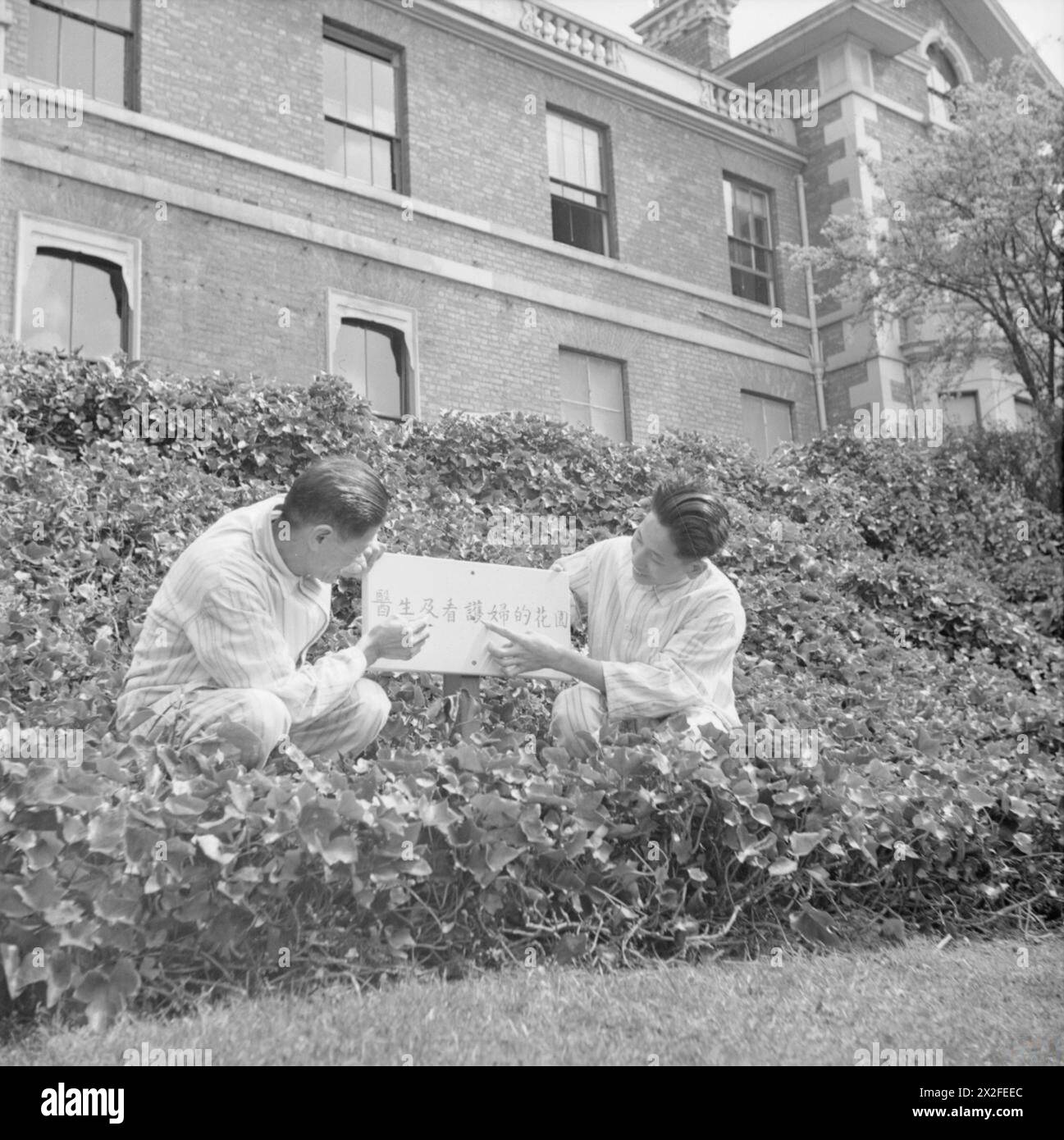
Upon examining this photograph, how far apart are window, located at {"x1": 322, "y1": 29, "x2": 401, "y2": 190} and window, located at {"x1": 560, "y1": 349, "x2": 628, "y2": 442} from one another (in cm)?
309

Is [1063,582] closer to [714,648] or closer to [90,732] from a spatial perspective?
[714,648]

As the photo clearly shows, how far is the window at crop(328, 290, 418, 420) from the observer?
514 inches

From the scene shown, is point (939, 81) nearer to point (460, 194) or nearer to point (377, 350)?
point (460, 194)

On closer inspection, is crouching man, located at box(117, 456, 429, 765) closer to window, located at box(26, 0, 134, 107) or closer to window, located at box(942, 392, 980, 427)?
window, located at box(26, 0, 134, 107)

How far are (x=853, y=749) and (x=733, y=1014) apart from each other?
7.24 ft

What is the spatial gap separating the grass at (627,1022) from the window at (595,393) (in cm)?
1186

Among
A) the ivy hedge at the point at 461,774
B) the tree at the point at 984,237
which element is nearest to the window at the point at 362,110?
the tree at the point at 984,237

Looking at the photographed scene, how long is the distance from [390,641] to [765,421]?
14.3 m

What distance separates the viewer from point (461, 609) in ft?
14.1

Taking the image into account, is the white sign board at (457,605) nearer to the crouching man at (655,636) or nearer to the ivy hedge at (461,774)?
the crouching man at (655,636)

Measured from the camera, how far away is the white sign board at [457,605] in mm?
4137

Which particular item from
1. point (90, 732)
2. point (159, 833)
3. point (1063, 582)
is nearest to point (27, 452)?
point (90, 732)

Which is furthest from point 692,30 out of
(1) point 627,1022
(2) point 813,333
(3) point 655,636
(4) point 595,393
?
(1) point 627,1022
